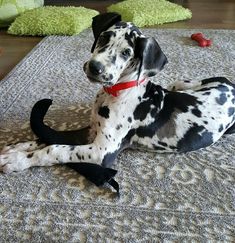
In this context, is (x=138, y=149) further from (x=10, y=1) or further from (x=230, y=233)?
(x=10, y=1)

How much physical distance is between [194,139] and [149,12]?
2430mm

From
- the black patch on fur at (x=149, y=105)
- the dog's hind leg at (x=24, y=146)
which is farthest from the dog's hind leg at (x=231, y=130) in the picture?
the dog's hind leg at (x=24, y=146)

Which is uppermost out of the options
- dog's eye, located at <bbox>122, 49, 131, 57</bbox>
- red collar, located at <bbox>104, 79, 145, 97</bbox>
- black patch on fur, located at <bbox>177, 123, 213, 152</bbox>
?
dog's eye, located at <bbox>122, 49, 131, 57</bbox>

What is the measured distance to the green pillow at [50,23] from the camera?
3676mm

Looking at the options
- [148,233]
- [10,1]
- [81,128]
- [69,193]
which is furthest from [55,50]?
[148,233]

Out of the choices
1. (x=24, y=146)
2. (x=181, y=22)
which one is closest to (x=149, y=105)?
(x=24, y=146)

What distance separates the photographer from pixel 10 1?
13.0 ft

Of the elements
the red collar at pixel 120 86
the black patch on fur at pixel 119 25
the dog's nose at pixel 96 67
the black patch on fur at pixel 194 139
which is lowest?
the black patch on fur at pixel 194 139

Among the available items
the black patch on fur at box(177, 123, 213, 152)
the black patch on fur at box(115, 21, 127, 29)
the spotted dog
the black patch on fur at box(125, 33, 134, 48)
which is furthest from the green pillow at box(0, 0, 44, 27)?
the black patch on fur at box(177, 123, 213, 152)

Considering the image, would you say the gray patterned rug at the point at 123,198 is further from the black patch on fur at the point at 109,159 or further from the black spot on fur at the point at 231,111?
the black spot on fur at the point at 231,111

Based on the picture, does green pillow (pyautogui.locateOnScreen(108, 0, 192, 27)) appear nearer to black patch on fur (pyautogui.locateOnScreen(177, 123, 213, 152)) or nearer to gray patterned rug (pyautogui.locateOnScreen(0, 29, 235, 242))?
gray patterned rug (pyautogui.locateOnScreen(0, 29, 235, 242))

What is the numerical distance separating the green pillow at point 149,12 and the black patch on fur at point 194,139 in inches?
87.2

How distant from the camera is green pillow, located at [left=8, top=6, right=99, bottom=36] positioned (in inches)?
145

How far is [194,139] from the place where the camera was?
1913 millimetres
